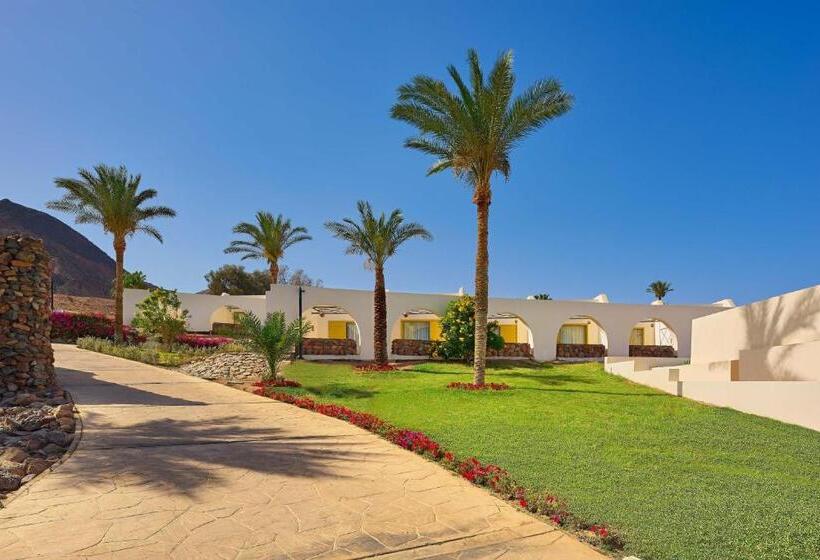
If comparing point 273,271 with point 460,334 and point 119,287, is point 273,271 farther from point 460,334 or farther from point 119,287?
point 460,334

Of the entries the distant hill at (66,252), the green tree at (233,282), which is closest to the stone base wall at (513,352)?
the green tree at (233,282)

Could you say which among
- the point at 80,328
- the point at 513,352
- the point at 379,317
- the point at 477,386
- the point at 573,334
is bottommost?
the point at 513,352

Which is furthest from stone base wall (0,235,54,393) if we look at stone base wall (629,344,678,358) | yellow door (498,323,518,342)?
yellow door (498,323,518,342)

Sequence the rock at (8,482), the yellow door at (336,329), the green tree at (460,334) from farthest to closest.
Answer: the yellow door at (336,329), the green tree at (460,334), the rock at (8,482)

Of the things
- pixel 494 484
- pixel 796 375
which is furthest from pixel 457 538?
pixel 796 375

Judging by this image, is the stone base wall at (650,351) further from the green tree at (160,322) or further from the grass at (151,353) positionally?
the green tree at (160,322)

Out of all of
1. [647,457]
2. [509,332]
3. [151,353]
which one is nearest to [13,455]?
[647,457]

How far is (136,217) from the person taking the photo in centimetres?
2656

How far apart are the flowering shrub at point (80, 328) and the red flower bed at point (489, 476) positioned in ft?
70.8

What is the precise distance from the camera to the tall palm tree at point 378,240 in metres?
23.5

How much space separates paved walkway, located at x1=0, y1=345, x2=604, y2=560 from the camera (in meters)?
4.47

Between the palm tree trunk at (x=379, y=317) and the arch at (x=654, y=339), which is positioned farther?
the arch at (x=654, y=339)

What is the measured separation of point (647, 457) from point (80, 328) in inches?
1101

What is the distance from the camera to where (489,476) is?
6594 mm
